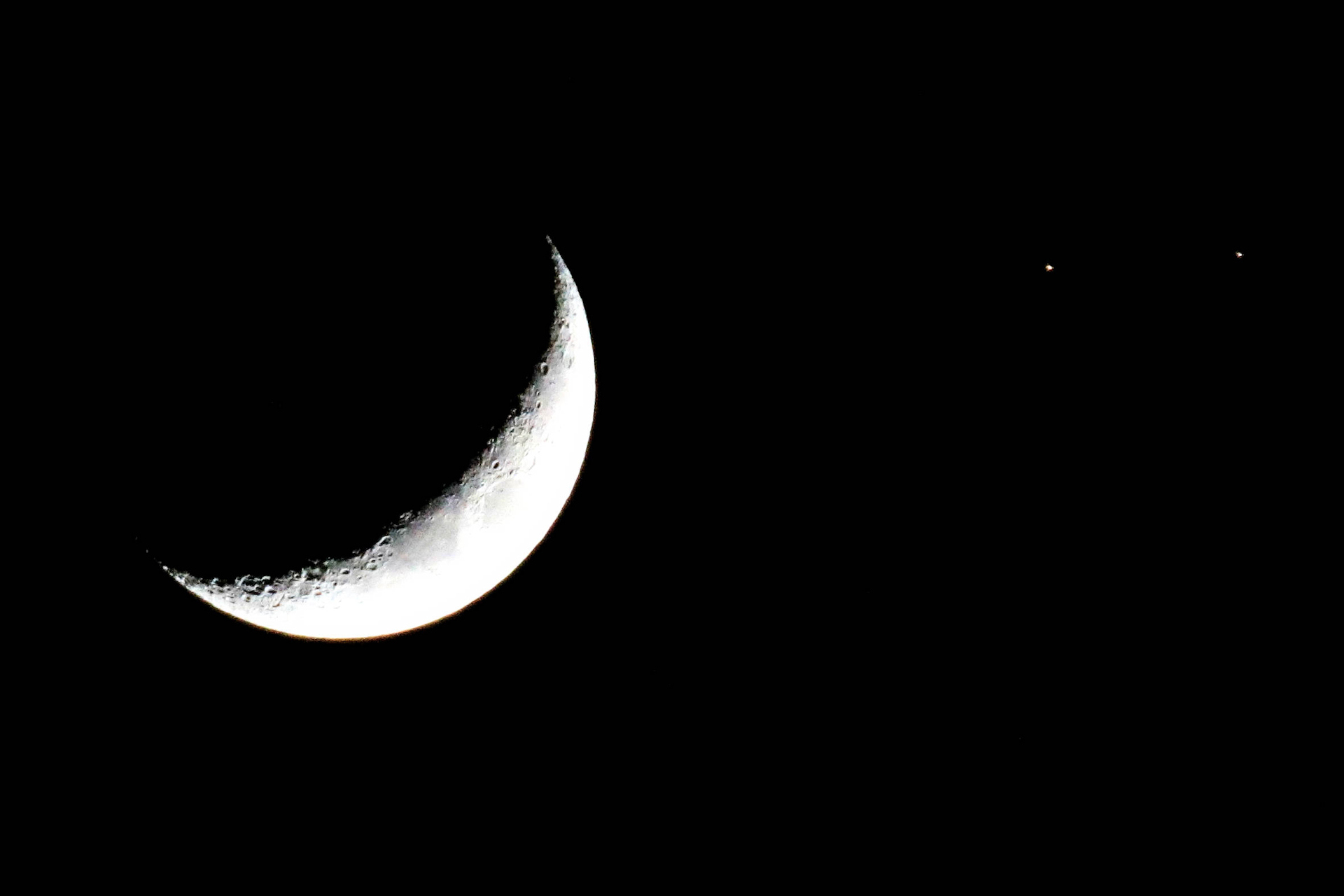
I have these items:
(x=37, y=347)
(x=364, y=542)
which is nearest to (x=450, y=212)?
(x=364, y=542)

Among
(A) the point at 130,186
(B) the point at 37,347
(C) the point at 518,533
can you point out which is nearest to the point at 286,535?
(C) the point at 518,533

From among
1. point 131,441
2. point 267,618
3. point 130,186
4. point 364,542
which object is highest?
point 130,186

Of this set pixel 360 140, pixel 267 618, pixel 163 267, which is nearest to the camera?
pixel 163 267

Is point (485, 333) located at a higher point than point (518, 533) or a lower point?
higher

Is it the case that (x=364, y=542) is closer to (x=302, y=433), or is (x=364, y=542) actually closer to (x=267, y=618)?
(x=302, y=433)

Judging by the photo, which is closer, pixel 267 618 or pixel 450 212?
pixel 450 212

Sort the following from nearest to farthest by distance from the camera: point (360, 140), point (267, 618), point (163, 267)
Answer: point (163, 267)
point (360, 140)
point (267, 618)
